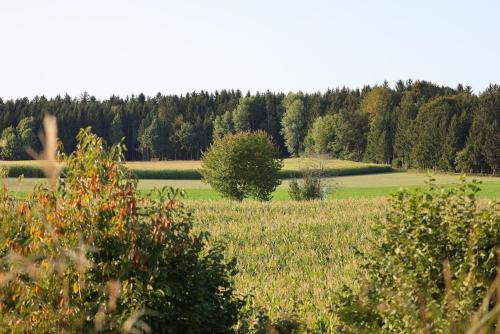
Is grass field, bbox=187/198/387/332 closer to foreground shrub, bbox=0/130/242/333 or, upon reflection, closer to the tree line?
foreground shrub, bbox=0/130/242/333

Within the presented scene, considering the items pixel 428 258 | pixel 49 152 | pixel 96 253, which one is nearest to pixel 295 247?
pixel 428 258

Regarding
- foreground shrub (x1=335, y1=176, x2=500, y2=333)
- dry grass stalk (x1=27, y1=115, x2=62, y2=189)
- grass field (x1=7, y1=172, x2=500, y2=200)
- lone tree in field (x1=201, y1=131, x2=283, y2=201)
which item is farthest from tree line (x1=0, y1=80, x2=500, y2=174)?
dry grass stalk (x1=27, y1=115, x2=62, y2=189)

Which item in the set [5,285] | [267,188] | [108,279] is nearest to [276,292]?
[108,279]

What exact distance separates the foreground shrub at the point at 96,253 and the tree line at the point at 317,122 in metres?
78.2

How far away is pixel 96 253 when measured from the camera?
5895 millimetres

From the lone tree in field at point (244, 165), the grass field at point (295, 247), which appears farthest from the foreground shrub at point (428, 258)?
the lone tree in field at point (244, 165)

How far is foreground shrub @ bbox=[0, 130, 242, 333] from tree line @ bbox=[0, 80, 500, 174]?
78196 millimetres

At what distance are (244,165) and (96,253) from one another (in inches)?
1301

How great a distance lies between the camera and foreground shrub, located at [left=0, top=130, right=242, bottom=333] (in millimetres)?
5426

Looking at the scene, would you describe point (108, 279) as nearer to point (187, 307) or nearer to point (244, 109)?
point (187, 307)

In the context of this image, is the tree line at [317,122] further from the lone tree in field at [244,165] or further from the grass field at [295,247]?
the grass field at [295,247]

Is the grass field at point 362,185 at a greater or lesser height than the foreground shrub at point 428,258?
lesser

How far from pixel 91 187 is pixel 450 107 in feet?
287

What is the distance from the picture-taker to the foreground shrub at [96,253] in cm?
543
